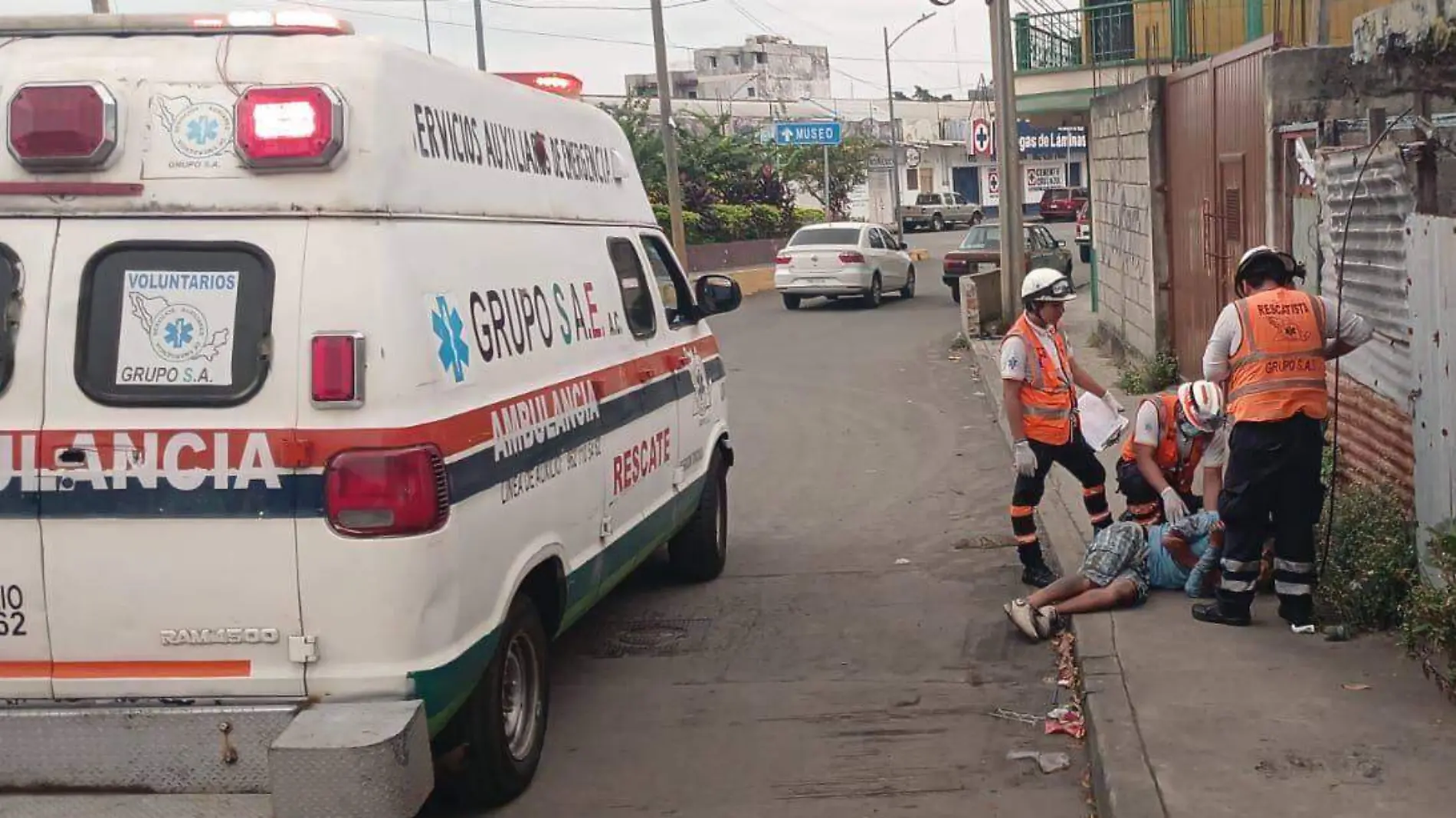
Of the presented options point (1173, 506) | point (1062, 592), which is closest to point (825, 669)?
point (1062, 592)

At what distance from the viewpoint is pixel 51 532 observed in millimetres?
4223

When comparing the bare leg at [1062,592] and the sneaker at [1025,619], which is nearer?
the sneaker at [1025,619]

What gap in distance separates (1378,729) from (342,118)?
3.84 metres

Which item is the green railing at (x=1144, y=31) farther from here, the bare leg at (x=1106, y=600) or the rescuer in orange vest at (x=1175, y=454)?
the bare leg at (x=1106, y=600)

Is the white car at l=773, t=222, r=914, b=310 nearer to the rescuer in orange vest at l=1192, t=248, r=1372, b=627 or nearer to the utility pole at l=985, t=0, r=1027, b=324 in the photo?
the utility pole at l=985, t=0, r=1027, b=324

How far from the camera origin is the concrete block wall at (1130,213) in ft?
47.8

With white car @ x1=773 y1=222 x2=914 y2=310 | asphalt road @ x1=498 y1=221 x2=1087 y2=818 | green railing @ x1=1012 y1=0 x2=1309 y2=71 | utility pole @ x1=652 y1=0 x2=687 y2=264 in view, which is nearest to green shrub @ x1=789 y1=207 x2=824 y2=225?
utility pole @ x1=652 y1=0 x2=687 y2=264

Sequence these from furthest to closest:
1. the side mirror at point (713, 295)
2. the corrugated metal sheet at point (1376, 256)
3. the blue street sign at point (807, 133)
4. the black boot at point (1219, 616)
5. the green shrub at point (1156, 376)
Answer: the blue street sign at point (807, 133)
the green shrub at point (1156, 376)
the side mirror at point (713, 295)
the corrugated metal sheet at point (1376, 256)
the black boot at point (1219, 616)

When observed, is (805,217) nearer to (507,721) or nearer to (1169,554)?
(1169,554)

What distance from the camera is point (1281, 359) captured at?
610cm

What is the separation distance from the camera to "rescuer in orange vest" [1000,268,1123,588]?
24.7ft

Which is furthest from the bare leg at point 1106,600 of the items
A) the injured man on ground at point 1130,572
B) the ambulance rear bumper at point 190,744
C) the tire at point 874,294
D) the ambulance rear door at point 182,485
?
the tire at point 874,294

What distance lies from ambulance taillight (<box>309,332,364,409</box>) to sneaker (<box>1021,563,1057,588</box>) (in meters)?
4.58

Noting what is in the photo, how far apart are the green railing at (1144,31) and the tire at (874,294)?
5977 mm
